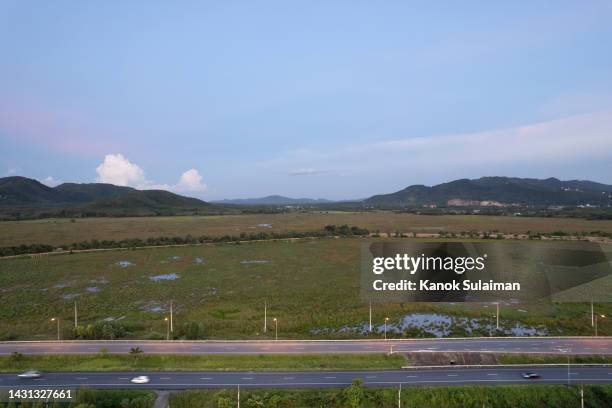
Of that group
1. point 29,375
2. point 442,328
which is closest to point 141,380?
point 29,375

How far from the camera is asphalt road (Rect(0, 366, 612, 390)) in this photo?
25422 millimetres

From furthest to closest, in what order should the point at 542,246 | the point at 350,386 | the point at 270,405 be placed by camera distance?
the point at 542,246
the point at 350,386
the point at 270,405

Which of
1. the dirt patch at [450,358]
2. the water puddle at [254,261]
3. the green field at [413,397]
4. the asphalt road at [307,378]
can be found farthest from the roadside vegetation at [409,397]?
the water puddle at [254,261]

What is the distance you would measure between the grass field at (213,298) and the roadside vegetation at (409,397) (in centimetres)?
Result: 1029

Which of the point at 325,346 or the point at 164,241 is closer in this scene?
the point at 325,346

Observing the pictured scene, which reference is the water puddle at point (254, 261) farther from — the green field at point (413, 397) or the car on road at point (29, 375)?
the green field at point (413, 397)

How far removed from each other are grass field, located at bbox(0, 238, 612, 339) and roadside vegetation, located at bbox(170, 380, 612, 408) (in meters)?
10.3

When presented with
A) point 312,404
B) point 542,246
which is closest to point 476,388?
point 312,404

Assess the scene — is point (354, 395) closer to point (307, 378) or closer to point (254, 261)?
point (307, 378)

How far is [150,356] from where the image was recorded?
29047 millimetres

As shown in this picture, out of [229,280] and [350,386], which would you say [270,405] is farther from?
[229,280]

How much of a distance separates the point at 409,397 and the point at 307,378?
6.85 m

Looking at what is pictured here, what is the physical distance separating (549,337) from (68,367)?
3920 cm

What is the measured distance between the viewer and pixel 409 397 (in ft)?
80.0
